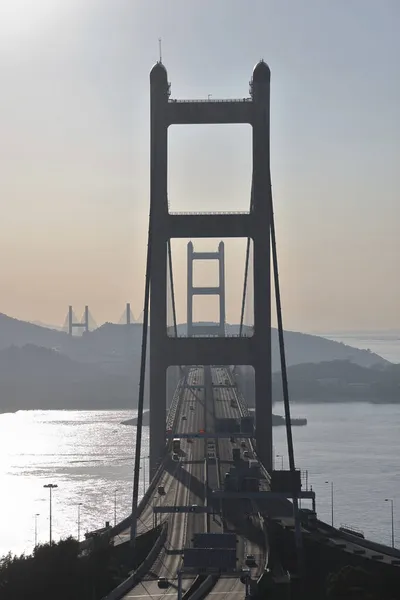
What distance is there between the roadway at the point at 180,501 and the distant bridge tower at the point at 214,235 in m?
2.36

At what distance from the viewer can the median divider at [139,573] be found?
63.7ft

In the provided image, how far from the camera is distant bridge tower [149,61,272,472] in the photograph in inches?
1480

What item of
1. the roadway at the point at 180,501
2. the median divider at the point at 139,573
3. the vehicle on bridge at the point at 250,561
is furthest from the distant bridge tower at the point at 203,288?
the vehicle on bridge at the point at 250,561

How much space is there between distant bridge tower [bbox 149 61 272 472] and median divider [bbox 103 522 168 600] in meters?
11.1

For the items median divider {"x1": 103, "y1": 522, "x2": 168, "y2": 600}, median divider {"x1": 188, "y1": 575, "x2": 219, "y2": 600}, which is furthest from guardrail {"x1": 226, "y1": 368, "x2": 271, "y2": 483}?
median divider {"x1": 188, "y1": 575, "x2": 219, "y2": 600}

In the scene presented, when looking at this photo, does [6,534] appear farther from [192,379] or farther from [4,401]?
[4,401]

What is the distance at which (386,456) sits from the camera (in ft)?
226

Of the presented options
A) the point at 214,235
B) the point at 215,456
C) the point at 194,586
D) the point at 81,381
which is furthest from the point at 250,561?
the point at 81,381

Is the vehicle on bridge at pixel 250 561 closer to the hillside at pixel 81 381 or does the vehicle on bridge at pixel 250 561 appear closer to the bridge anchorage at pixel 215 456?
the bridge anchorage at pixel 215 456

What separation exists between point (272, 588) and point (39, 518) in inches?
1089

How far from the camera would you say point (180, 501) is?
31094 millimetres

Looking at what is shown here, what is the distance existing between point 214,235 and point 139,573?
18.3 metres

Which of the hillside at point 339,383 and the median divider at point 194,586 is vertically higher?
the hillside at point 339,383

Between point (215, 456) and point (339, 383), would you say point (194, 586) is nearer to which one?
point (215, 456)
